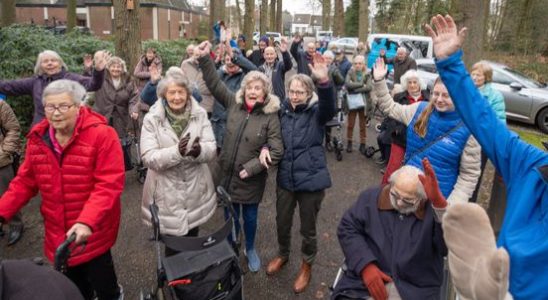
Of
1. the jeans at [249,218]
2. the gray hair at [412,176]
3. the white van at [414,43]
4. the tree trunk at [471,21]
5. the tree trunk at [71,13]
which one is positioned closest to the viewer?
the gray hair at [412,176]

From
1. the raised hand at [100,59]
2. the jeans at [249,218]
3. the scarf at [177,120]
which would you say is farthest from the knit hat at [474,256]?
the raised hand at [100,59]

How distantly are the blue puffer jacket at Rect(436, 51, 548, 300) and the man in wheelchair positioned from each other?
51 cm

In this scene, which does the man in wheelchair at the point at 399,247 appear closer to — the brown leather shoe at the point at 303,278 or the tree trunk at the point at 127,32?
the brown leather shoe at the point at 303,278

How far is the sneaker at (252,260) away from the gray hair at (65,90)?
226 centimetres

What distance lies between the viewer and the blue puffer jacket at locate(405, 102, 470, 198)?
3.13 meters

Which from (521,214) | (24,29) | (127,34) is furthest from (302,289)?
(24,29)

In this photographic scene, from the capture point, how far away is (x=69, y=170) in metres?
2.67

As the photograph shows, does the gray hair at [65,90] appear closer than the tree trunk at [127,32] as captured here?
Yes

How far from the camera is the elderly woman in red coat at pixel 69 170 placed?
8.54 feet

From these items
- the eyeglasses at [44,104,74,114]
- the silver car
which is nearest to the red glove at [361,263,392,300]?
the eyeglasses at [44,104,74,114]

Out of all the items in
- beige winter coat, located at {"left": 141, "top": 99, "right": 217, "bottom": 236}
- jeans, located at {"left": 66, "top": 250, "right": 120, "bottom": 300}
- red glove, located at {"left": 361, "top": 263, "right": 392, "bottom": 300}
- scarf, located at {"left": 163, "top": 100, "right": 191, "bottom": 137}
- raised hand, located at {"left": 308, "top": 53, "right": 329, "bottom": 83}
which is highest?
raised hand, located at {"left": 308, "top": 53, "right": 329, "bottom": 83}

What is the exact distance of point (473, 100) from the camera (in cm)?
200

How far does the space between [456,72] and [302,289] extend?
254 centimetres

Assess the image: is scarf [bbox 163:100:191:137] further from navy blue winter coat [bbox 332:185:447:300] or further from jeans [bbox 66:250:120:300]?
navy blue winter coat [bbox 332:185:447:300]
